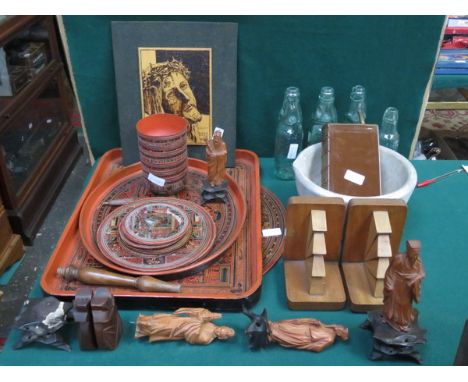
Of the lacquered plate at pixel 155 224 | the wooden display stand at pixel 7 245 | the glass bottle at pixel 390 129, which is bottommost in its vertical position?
the wooden display stand at pixel 7 245

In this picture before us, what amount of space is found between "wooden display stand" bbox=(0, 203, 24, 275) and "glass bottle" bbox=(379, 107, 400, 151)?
57.2 inches

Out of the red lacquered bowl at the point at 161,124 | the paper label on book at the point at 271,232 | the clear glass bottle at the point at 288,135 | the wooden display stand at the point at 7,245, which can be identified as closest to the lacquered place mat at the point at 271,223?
the paper label on book at the point at 271,232

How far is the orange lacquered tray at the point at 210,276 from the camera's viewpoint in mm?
1019

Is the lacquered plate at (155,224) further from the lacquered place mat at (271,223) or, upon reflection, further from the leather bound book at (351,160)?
the leather bound book at (351,160)

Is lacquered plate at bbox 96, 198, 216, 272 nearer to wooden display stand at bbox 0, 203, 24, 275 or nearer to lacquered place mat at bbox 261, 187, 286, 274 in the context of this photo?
lacquered place mat at bbox 261, 187, 286, 274

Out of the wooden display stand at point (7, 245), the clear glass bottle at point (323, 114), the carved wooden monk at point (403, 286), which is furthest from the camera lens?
the wooden display stand at point (7, 245)

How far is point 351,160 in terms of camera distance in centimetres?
127

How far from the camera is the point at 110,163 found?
5.00 ft

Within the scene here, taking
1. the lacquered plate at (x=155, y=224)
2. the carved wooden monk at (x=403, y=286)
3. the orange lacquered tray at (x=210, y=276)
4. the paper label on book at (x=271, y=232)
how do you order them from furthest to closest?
1. the paper label on book at (x=271, y=232)
2. the lacquered plate at (x=155, y=224)
3. the orange lacquered tray at (x=210, y=276)
4. the carved wooden monk at (x=403, y=286)

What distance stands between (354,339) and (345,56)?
0.83m

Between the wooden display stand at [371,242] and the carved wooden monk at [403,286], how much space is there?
0.12 meters

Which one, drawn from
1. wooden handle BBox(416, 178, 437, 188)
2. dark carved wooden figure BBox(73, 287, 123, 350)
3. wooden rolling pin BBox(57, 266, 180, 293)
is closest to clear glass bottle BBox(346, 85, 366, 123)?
wooden handle BBox(416, 178, 437, 188)

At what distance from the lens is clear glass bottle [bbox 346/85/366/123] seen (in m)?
1.38

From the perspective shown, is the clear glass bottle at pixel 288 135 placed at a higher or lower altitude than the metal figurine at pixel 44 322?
higher
